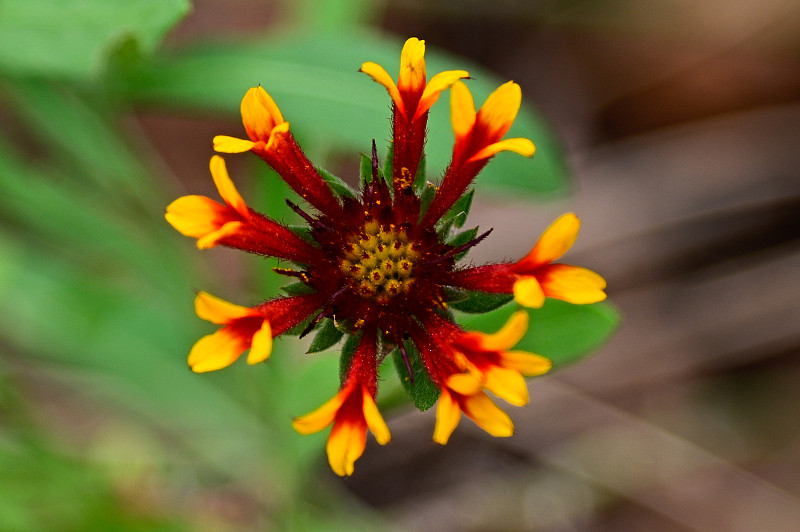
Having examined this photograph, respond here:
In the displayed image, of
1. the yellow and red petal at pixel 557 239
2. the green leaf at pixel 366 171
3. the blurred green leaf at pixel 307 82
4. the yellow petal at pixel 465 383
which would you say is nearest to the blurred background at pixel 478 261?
the blurred green leaf at pixel 307 82

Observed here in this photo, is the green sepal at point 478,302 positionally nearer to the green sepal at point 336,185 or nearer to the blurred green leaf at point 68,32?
the green sepal at point 336,185

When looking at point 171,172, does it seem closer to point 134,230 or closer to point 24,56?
point 134,230

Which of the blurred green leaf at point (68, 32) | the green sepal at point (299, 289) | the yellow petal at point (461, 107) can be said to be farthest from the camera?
the blurred green leaf at point (68, 32)

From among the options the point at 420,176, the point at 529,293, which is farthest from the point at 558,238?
the point at 420,176

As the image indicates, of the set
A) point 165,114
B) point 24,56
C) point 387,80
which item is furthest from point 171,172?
point 387,80

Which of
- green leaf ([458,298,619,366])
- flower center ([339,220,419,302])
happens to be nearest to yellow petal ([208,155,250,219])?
flower center ([339,220,419,302])

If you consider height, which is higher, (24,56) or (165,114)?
(24,56)
